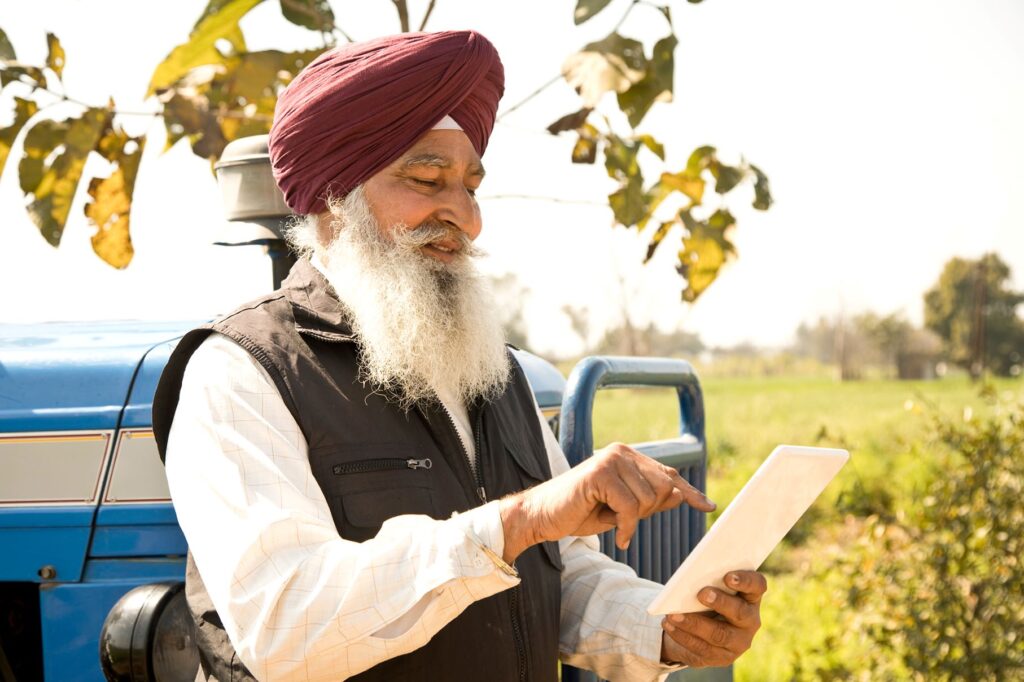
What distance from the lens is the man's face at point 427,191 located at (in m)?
2.25

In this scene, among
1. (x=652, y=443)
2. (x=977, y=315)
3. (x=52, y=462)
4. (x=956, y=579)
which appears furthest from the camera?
(x=977, y=315)

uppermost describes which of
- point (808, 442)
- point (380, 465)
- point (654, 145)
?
point (654, 145)

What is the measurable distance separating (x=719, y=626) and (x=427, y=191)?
1.02m

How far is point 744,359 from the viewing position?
49.3 meters

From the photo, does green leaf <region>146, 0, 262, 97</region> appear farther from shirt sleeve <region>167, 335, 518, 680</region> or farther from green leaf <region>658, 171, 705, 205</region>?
shirt sleeve <region>167, 335, 518, 680</region>

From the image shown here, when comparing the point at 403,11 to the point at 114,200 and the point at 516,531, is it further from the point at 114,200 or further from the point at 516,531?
the point at 516,531

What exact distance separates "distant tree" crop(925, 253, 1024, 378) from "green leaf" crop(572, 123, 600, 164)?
35.2m

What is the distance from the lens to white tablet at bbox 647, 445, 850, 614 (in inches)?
69.3

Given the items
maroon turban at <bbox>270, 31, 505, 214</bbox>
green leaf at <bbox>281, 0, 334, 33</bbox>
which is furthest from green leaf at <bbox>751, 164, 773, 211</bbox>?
maroon turban at <bbox>270, 31, 505, 214</bbox>

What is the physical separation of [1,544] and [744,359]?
48.3 metres

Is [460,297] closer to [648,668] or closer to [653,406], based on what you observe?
[648,668]

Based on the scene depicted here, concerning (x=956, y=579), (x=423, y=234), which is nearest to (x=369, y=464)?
(x=423, y=234)

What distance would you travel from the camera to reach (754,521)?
6.05ft

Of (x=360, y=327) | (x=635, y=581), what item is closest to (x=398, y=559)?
(x=360, y=327)
